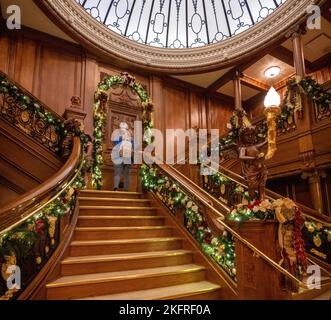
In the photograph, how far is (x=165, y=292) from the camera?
276 centimetres

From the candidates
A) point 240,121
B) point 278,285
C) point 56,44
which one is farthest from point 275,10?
point 278,285

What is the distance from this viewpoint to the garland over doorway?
279 inches

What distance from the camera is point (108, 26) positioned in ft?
26.4

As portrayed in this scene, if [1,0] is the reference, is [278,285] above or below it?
below

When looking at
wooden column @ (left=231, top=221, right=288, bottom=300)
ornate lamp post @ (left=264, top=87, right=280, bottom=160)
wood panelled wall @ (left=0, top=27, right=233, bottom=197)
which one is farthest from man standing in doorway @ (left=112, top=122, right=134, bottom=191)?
ornate lamp post @ (left=264, top=87, right=280, bottom=160)

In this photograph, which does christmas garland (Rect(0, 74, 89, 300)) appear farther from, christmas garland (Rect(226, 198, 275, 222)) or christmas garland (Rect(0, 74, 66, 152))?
christmas garland (Rect(226, 198, 275, 222))

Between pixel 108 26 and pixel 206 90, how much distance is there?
13.6ft

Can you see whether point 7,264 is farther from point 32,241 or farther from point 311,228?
point 311,228

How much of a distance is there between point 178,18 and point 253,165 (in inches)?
303

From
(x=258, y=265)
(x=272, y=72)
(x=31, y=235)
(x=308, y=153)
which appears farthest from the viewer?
(x=272, y=72)

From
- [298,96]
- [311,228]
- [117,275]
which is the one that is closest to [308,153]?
[298,96]

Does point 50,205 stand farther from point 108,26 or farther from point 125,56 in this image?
point 108,26

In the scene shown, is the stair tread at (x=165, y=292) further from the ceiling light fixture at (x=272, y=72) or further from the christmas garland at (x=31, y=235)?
the ceiling light fixture at (x=272, y=72)

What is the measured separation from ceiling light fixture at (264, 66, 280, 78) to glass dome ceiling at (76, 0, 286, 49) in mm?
1595
